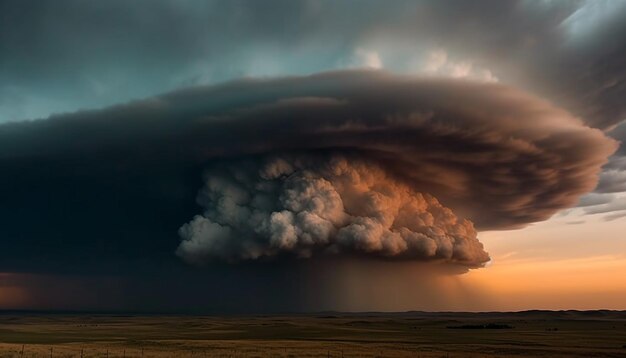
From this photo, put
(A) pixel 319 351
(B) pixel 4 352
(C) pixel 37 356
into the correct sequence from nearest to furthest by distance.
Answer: (C) pixel 37 356 < (B) pixel 4 352 < (A) pixel 319 351

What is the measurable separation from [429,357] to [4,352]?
51424mm

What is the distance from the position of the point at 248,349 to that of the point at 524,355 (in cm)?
3641

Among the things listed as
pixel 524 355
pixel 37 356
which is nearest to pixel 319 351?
pixel 524 355

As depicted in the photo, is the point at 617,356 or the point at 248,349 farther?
A: the point at 248,349

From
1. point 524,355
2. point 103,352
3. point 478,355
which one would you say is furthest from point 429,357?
point 103,352

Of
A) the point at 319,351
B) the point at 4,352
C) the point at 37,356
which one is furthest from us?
the point at 319,351

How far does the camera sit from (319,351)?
72.6 metres

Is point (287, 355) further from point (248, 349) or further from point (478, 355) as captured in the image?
point (478, 355)

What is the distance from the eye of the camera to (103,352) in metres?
69.0

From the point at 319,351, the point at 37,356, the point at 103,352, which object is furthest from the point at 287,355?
the point at 37,356

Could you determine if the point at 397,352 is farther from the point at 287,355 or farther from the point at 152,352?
the point at 152,352

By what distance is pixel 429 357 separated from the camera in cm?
6538

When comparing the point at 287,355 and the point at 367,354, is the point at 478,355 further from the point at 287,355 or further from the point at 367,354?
the point at 287,355

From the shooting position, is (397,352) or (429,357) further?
(397,352)
